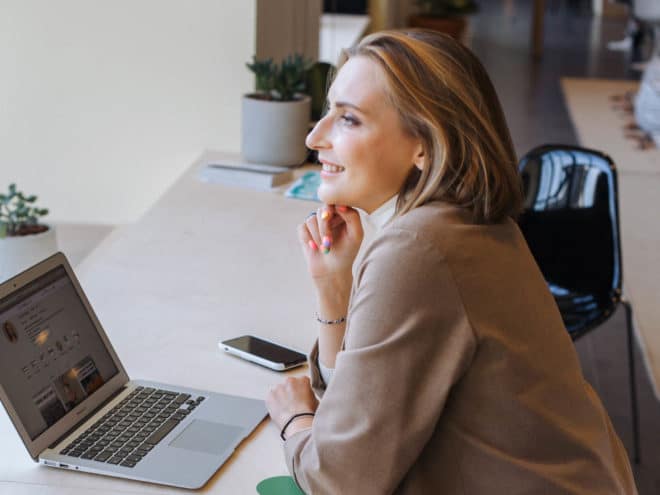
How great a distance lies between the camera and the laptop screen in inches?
54.4

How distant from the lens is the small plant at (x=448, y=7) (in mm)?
8414

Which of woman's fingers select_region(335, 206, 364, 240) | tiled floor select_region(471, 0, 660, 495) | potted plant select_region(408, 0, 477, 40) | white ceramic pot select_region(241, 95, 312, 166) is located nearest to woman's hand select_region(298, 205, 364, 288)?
woman's fingers select_region(335, 206, 364, 240)

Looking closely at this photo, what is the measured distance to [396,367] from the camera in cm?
119

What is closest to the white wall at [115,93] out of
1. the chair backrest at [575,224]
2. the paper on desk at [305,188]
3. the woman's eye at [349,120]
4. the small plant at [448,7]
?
the paper on desk at [305,188]

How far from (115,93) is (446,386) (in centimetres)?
243

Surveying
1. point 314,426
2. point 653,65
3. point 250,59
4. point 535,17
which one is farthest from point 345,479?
point 535,17

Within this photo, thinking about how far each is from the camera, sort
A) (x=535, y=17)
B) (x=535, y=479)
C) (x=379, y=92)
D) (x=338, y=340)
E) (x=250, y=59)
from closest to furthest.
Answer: (x=535, y=479) < (x=379, y=92) < (x=338, y=340) < (x=250, y=59) < (x=535, y=17)

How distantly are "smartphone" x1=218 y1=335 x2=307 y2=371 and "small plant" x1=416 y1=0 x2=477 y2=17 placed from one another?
7048 mm

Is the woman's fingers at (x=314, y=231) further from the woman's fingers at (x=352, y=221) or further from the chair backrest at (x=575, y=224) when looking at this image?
the chair backrest at (x=575, y=224)

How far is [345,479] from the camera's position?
4.01 feet

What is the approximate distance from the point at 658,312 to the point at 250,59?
1724 millimetres

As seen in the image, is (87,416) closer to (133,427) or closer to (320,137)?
(133,427)

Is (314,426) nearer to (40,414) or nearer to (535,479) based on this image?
(535,479)

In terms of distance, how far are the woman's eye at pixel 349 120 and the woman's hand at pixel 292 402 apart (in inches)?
A: 17.1
